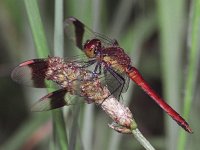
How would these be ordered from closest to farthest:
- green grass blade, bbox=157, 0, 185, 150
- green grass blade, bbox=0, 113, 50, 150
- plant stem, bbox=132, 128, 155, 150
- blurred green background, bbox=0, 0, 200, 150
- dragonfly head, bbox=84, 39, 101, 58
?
1. plant stem, bbox=132, 128, 155, 150
2. blurred green background, bbox=0, 0, 200, 150
3. dragonfly head, bbox=84, 39, 101, 58
4. green grass blade, bbox=157, 0, 185, 150
5. green grass blade, bbox=0, 113, 50, 150

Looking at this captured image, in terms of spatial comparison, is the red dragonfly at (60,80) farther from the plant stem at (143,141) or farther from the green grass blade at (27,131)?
the green grass blade at (27,131)

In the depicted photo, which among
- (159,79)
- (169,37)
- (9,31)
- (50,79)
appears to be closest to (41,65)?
(50,79)

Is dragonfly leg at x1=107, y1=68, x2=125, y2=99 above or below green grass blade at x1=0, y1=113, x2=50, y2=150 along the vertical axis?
above

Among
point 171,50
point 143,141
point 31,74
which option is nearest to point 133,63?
point 171,50

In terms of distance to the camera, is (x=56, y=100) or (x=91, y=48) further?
(x=91, y=48)

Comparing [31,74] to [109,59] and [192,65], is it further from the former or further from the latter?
[192,65]

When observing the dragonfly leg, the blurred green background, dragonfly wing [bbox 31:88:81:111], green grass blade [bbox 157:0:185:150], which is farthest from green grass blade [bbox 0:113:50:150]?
dragonfly wing [bbox 31:88:81:111]

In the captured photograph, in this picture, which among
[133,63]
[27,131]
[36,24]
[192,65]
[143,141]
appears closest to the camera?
[143,141]

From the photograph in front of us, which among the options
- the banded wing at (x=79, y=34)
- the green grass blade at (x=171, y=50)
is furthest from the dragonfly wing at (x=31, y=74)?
the green grass blade at (x=171, y=50)

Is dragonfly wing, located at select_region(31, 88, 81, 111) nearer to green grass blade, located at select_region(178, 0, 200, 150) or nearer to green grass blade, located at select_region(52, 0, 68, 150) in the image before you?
green grass blade, located at select_region(52, 0, 68, 150)
